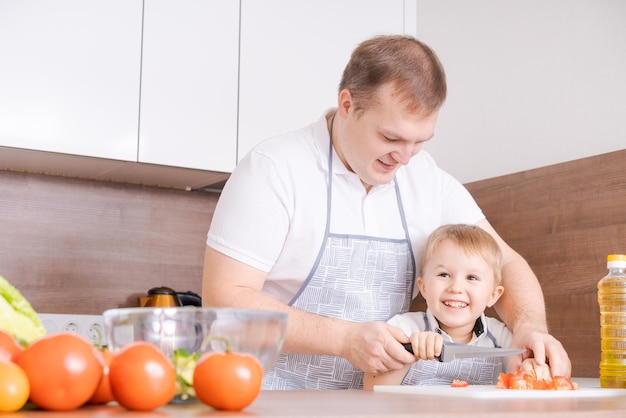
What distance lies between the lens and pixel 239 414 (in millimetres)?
695

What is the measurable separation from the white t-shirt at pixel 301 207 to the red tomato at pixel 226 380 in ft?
2.46

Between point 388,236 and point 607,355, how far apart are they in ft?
1.57

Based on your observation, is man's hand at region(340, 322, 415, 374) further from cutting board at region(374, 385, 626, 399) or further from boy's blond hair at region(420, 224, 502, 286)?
boy's blond hair at region(420, 224, 502, 286)

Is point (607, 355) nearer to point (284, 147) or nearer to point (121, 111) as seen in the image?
point (284, 147)

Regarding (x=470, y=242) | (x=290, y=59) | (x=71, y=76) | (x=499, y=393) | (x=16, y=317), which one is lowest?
(x=499, y=393)

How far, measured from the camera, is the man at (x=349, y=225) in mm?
1438

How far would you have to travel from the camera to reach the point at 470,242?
1.60 metres

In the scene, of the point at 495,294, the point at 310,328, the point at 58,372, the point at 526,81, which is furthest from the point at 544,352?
the point at 526,81

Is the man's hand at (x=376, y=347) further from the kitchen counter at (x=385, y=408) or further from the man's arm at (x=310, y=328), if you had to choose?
the kitchen counter at (x=385, y=408)

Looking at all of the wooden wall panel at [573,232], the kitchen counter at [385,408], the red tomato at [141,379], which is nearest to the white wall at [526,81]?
the wooden wall panel at [573,232]

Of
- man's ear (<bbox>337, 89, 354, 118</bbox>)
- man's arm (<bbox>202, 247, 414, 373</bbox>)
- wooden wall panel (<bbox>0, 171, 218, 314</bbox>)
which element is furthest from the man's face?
wooden wall panel (<bbox>0, 171, 218, 314</bbox>)

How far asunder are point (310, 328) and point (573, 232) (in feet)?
2.91

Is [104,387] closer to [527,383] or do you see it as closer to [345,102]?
[527,383]

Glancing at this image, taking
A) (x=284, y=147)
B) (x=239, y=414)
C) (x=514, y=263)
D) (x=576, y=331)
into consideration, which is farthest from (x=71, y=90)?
(x=239, y=414)
